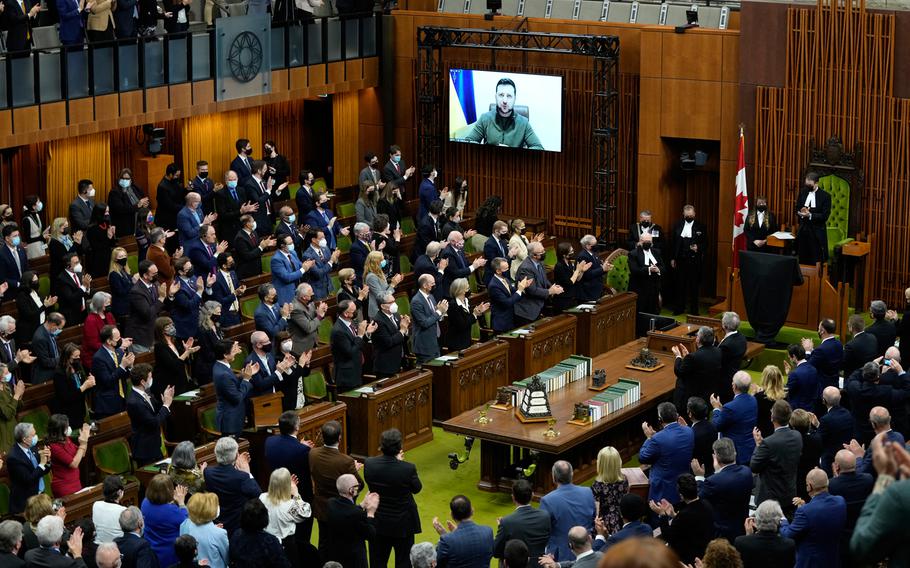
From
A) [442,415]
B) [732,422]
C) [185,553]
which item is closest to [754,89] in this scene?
[442,415]

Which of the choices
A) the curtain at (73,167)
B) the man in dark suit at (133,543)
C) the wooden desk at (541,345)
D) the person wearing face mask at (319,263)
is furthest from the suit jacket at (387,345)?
the curtain at (73,167)

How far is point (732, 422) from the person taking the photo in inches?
464

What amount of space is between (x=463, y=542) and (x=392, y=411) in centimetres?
496

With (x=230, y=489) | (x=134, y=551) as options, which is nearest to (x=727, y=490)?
(x=230, y=489)

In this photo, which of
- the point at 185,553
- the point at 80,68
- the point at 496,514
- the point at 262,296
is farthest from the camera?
the point at 80,68

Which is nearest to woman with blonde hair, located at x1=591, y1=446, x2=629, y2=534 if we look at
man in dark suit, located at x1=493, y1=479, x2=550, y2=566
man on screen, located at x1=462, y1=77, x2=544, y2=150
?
man in dark suit, located at x1=493, y1=479, x2=550, y2=566

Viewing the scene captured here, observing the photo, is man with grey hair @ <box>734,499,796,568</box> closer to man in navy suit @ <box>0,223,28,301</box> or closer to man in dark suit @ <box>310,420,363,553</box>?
man in dark suit @ <box>310,420,363,553</box>

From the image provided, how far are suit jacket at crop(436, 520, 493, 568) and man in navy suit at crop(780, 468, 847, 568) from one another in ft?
6.85

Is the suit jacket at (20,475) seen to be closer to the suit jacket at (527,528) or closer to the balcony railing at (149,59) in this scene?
the suit jacket at (527,528)

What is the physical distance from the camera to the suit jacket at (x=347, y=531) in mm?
9672

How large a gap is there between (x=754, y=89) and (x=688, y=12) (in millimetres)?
1409

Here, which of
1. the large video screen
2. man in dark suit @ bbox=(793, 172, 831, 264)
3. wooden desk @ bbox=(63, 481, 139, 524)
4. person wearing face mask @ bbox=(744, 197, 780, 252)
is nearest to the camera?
wooden desk @ bbox=(63, 481, 139, 524)

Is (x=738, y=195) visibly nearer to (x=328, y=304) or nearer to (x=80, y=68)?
(x=328, y=304)

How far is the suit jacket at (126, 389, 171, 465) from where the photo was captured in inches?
470
